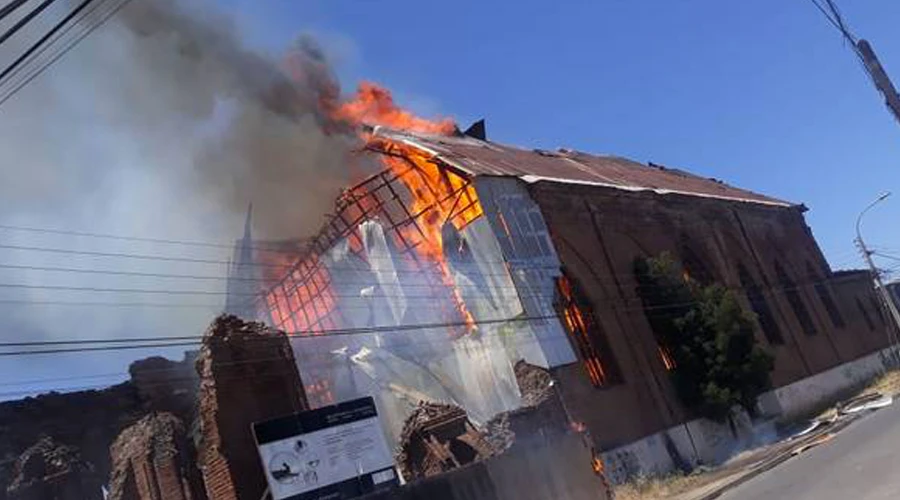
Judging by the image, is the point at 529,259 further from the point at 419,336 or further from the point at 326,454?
the point at 326,454

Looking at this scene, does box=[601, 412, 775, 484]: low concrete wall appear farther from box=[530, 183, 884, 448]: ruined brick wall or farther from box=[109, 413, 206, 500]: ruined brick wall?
box=[109, 413, 206, 500]: ruined brick wall

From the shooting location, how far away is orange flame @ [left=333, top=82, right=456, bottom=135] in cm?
3091

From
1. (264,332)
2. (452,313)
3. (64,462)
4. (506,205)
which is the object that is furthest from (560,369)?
(64,462)

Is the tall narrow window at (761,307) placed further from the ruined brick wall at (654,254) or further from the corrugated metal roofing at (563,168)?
the corrugated metal roofing at (563,168)

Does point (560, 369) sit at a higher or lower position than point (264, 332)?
lower

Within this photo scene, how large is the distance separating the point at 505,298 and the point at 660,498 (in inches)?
253

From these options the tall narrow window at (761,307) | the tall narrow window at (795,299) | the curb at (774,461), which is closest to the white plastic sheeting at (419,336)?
the curb at (774,461)

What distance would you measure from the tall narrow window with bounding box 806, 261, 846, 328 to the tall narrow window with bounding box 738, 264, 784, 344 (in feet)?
25.7

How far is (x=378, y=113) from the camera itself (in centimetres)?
3119

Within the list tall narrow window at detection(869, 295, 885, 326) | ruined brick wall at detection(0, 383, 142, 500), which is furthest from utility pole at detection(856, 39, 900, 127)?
tall narrow window at detection(869, 295, 885, 326)

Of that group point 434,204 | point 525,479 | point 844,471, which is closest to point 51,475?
point 434,204

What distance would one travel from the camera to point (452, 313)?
22969 mm

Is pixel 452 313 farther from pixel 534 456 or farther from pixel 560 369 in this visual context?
pixel 534 456

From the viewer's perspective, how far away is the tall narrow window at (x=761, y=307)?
33.5 meters
